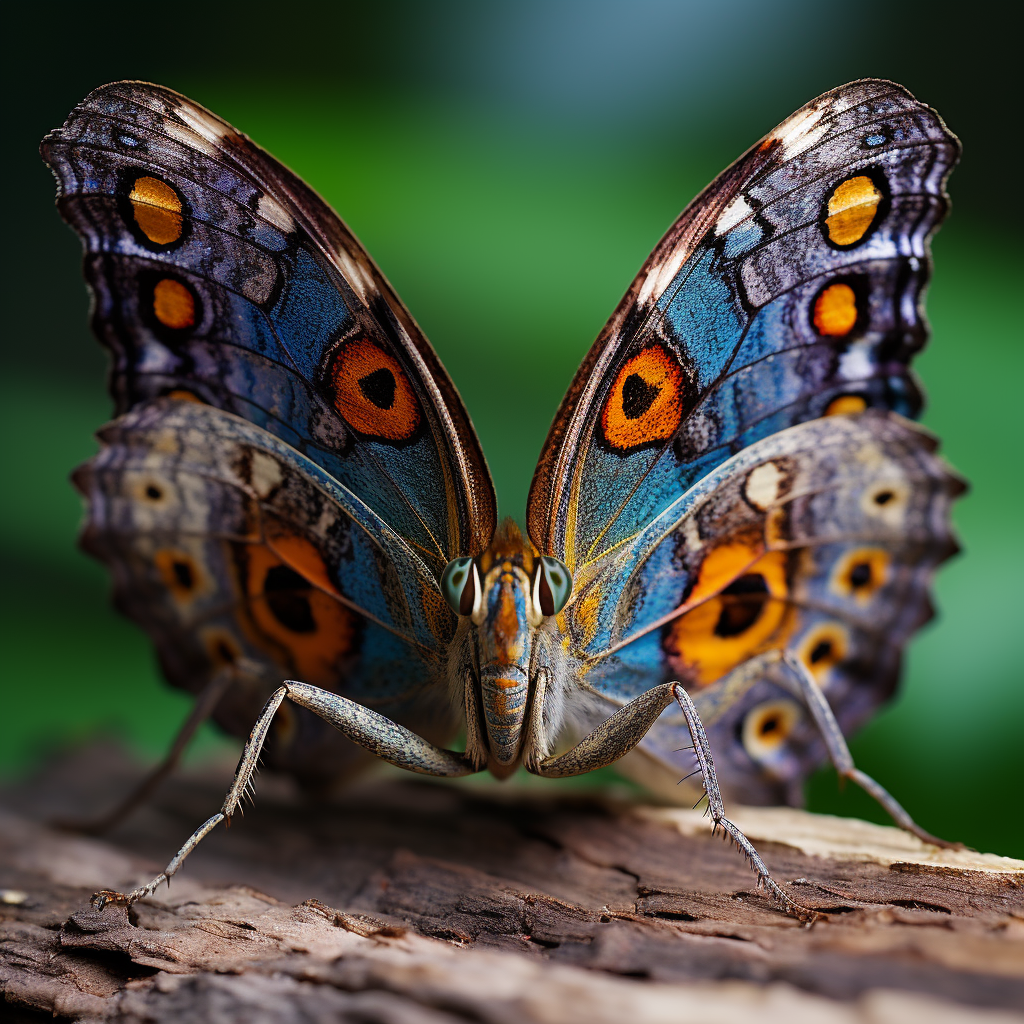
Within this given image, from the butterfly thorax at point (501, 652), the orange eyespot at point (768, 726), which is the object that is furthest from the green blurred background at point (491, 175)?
the butterfly thorax at point (501, 652)

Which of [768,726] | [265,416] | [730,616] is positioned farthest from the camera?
[768,726]

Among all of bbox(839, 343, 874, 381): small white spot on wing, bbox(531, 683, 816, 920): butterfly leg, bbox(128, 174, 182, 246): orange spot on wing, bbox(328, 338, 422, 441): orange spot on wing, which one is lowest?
A: bbox(531, 683, 816, 920): butterfly leg

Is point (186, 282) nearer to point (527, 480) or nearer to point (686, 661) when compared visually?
point (686, 661)

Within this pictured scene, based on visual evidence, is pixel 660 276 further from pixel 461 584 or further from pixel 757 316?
pixel 461 584

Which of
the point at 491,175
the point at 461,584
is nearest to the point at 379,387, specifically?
the point at 461,584

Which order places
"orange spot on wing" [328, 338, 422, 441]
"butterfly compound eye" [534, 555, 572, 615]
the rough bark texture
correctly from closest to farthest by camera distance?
the rough bark texture < "butterfly compound eye" [534, 555, 572, 615] < "orange spot on wing" [328, 338, 422, 441]

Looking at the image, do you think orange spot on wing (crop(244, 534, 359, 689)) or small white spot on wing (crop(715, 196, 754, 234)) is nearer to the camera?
small white spot on wing (crop(715, 196, 754, 234))

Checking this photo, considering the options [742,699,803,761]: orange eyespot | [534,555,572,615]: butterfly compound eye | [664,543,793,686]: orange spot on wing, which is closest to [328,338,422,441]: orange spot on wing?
[534,555,572,615]: butterfly compound eye

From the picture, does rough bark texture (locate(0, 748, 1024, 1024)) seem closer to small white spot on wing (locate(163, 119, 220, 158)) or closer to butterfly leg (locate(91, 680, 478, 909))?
butterfly leg (locate(91, 680, 478, 909))
